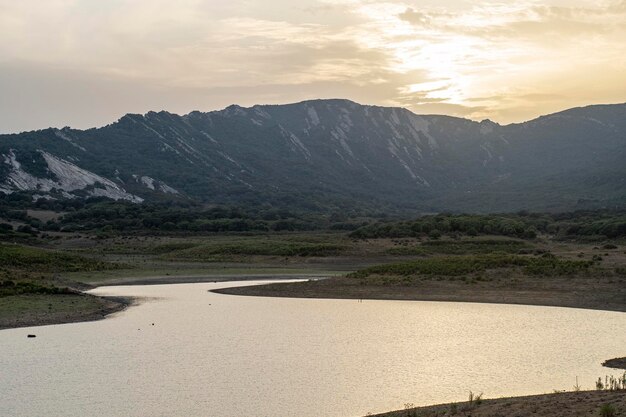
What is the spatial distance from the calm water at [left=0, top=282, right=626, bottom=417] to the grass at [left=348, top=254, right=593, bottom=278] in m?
15.9

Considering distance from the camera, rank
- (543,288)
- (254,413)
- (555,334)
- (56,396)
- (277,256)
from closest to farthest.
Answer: (254,413) < (56,396) < (555,334) < (543,288) < (277,256)

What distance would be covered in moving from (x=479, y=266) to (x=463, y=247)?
118 feet

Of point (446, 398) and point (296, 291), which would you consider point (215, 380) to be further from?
point (296, 291)

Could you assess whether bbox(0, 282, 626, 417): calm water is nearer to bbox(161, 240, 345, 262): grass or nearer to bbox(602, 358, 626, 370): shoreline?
bbox(602, 358, 626, 370): shoreline

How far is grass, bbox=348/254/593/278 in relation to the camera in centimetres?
6800

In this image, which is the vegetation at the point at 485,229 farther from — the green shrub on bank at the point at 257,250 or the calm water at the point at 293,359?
the calm water at the point at 293,359

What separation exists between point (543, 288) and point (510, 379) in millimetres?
34857

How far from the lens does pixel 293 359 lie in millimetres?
35062

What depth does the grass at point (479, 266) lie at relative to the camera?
223 feet

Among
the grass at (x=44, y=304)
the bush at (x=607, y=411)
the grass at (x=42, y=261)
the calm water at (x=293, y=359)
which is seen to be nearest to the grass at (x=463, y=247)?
the grass at (x=42, y=261)

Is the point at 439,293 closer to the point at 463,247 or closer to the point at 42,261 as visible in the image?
the point at 463,247

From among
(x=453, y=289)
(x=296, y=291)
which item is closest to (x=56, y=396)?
(x=296, y=291)

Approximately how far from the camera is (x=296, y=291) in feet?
220

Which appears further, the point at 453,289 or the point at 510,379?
the point at 453,289
